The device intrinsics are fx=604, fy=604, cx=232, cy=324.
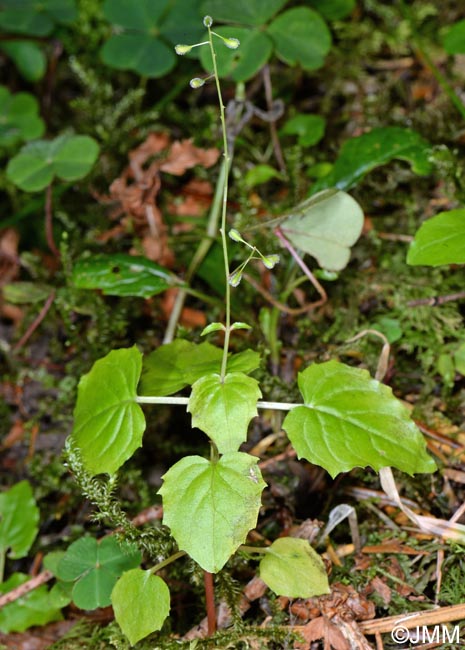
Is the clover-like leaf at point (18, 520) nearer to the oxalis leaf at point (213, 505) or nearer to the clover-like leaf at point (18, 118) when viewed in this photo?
the oxalis leaf at point (213, 505)

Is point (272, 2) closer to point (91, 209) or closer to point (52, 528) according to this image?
point (91, 209)

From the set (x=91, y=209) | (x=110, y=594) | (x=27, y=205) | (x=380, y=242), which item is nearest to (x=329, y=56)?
(x=380, y=242)

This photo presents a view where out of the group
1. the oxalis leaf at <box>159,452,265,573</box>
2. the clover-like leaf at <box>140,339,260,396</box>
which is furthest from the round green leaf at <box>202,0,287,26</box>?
the oxalis leaf at <box>159,452,265,573</box>

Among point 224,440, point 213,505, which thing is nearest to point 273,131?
point 224,440

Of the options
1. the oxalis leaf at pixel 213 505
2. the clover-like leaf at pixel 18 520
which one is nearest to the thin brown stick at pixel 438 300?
the oxalis leaf at pixel 213 505

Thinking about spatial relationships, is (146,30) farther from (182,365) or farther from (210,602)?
(210,602)

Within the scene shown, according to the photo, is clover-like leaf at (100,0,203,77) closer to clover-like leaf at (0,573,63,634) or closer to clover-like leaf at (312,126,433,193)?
clover-like leaf at (312,126,433,193)
